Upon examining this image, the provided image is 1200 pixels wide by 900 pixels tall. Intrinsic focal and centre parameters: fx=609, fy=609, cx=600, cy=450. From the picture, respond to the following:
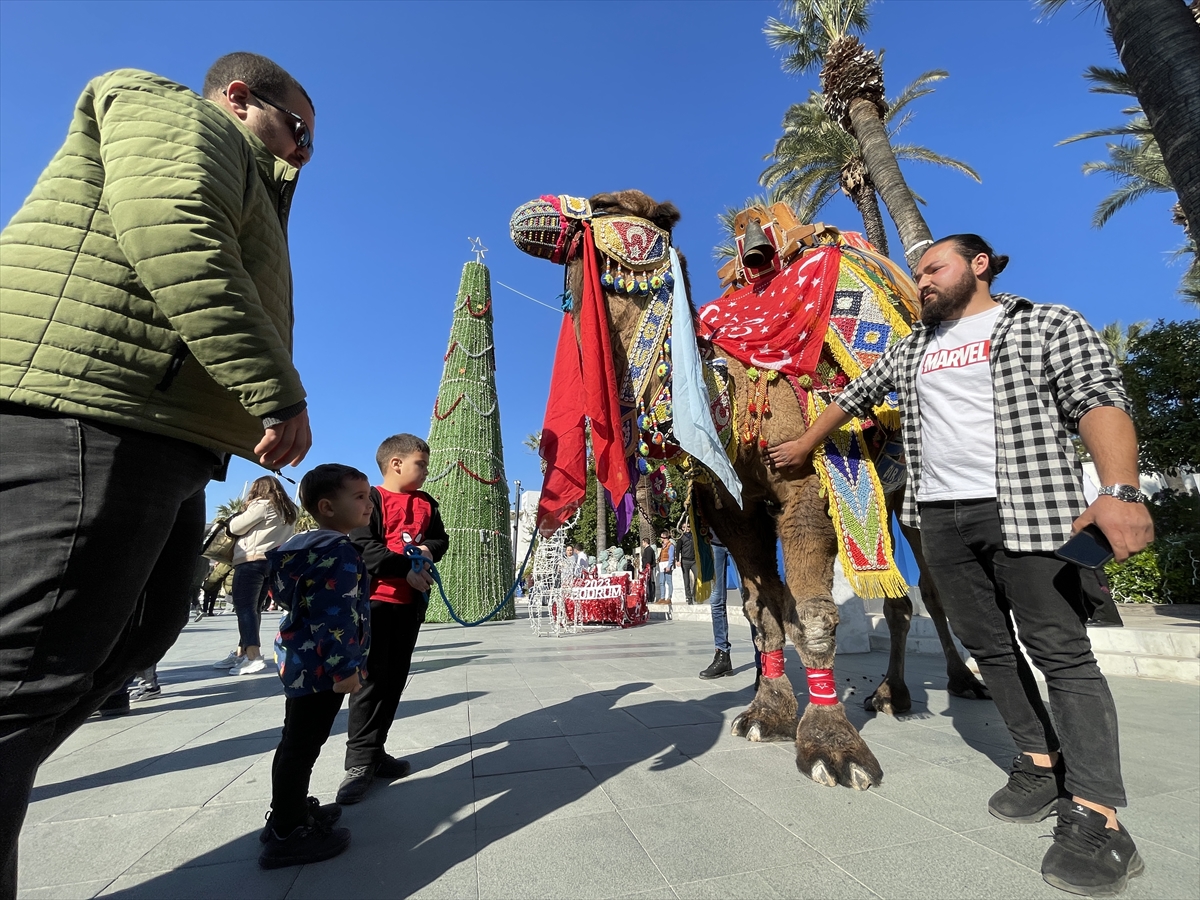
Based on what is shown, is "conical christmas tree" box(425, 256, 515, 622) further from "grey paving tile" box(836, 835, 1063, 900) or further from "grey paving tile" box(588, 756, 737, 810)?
"grey paving tile" box(836, 835, 1063, 900)

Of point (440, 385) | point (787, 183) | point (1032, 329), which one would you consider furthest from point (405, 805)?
point (787, 183)

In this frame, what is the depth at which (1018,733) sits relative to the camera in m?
2.25

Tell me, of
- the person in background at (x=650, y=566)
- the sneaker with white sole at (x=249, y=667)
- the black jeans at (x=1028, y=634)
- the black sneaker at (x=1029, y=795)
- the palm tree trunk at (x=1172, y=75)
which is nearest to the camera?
the black jeans at (x=1028, y=634)

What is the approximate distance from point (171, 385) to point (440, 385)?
13476mm

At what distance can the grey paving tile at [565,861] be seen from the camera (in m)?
1.75

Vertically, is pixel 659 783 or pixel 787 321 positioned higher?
pixel 787 321

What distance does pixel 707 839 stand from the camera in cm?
203

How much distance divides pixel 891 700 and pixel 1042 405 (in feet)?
8.29

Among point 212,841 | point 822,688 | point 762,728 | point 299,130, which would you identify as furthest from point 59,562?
point 762,728

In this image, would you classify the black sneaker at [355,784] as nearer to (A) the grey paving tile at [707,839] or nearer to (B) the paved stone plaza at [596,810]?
(B) the paved stone plaza at [596,810]

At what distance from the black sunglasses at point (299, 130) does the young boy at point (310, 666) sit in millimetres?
1337

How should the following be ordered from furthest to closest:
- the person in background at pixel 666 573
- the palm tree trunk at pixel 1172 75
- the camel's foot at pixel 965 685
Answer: the person in background at pixel 666 573, the camel's foot at pixel 965 685, the palm tree trunk at pixel 1172 75

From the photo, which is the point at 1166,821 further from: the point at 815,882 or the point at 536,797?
the point at 536,797

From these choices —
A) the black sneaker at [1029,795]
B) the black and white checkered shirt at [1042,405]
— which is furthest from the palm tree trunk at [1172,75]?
the black sneaker at [1029,795]
